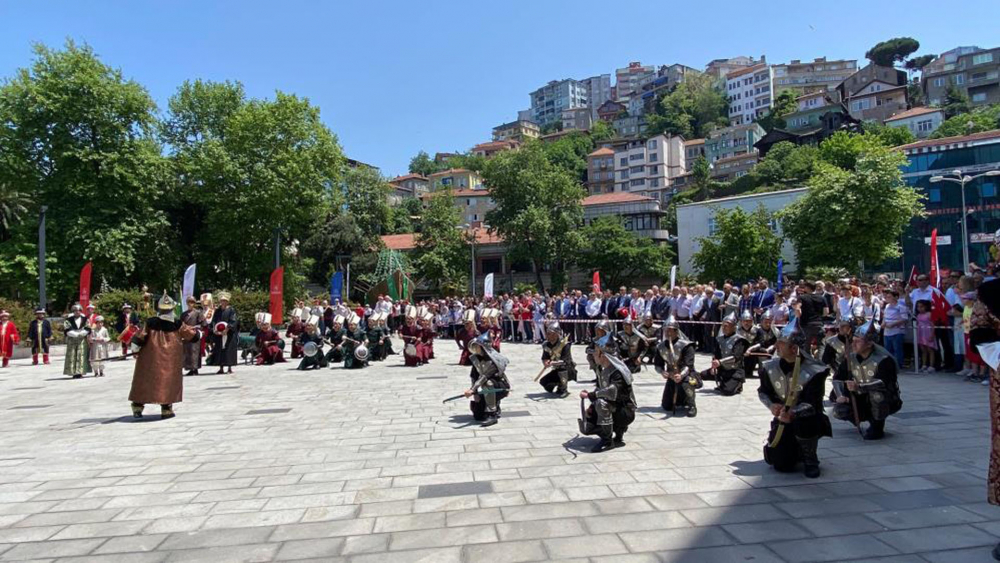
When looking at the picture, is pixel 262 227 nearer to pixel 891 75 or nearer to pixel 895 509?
pixel 895 509

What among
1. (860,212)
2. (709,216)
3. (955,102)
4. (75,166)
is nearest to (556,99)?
(955,102)

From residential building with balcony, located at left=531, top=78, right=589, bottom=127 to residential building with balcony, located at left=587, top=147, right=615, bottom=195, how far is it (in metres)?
80.3

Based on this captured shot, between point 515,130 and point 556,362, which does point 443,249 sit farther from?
point 515,130

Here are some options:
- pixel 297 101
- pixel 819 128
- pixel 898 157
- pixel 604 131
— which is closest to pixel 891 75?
pixel 819 128

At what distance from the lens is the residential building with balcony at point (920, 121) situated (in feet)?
258

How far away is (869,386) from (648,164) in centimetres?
9473

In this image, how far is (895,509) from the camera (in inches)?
193

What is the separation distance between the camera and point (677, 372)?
9.06m

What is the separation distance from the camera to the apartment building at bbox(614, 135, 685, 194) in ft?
320

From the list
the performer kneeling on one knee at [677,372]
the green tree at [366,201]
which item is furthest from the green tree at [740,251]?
the performer kneeling on one knee at [677,372]

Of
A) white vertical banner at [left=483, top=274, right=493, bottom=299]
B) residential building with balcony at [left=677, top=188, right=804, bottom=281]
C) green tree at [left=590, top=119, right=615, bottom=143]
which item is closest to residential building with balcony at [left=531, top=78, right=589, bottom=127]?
green tree at [left=590, top=119, right=615, bottom=143]

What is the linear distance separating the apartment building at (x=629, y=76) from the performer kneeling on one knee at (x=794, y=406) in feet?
570

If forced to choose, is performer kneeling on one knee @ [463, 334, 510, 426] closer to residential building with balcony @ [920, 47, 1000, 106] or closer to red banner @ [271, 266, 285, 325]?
red banner @ [271, 266, 285, 325]

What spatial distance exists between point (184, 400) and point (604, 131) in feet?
412
